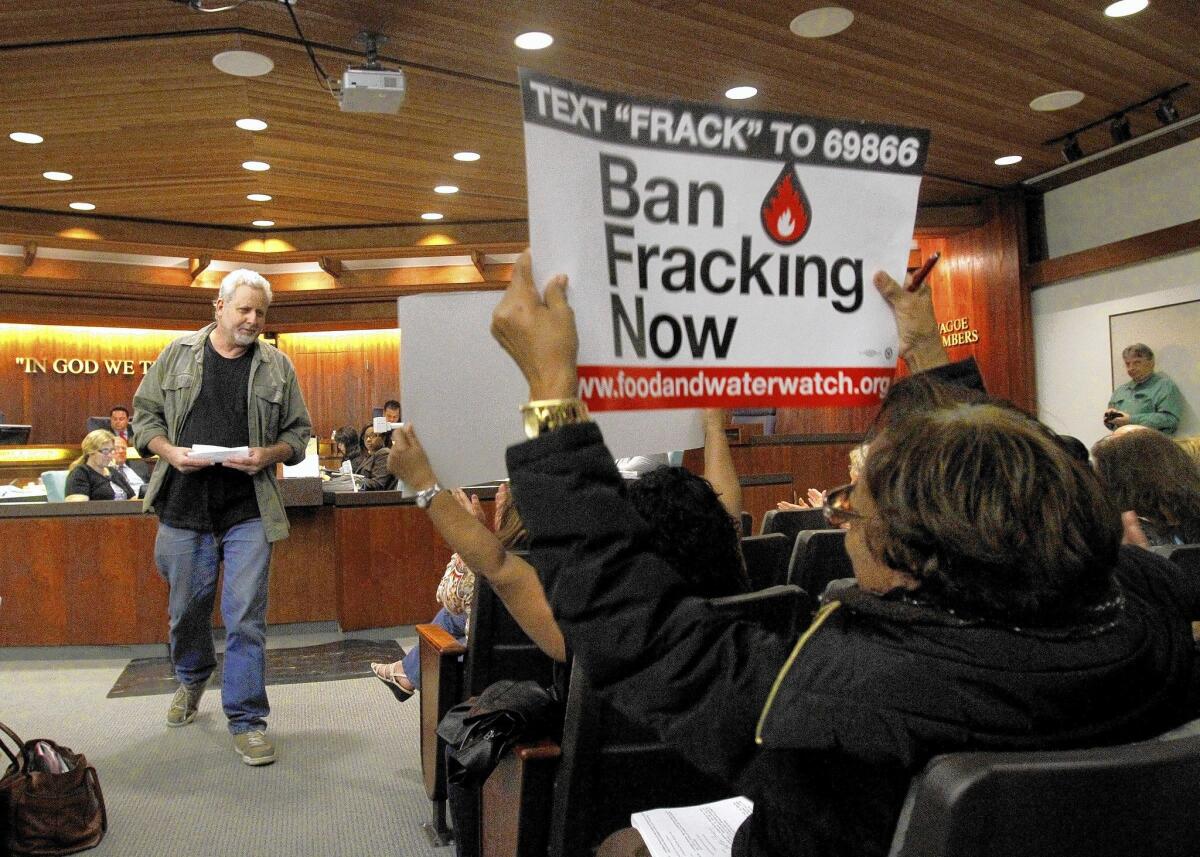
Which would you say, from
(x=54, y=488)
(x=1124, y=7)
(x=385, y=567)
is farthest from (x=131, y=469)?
(x=1124, y=7)

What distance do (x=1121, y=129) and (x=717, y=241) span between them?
6.31 m

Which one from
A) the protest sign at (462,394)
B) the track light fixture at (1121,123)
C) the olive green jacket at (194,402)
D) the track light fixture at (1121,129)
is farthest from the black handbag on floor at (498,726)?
the track light fixture at (1121,129)

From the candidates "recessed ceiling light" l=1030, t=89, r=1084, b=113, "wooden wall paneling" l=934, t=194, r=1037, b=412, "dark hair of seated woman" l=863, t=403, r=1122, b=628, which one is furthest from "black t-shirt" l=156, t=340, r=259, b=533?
"wooden wall paneling" l=934, t=194, r=1037, b=412

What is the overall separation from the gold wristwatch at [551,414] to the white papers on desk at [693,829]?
46 centimetres

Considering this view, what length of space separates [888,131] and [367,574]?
4.57 m

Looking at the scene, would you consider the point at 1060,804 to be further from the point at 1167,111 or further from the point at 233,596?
the point at 1167,111

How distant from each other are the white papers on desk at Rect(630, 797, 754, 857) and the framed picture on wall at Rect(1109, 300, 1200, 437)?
21.8ft

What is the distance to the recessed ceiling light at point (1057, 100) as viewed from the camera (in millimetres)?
5758

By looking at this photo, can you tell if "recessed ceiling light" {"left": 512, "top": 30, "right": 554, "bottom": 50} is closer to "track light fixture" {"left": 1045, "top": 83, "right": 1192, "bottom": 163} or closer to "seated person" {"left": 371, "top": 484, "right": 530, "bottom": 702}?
"seated person" {"left": 371, "top": 484, "right": 530, "bottom": 702}

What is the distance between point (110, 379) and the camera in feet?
33.7

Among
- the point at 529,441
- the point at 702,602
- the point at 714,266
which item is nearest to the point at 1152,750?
the point at 702,602

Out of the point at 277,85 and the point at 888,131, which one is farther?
the point at 277,85

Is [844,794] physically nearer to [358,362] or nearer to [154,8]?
[154,8]

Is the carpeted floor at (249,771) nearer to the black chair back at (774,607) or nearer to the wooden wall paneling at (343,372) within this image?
the black chair back at (774,607)
